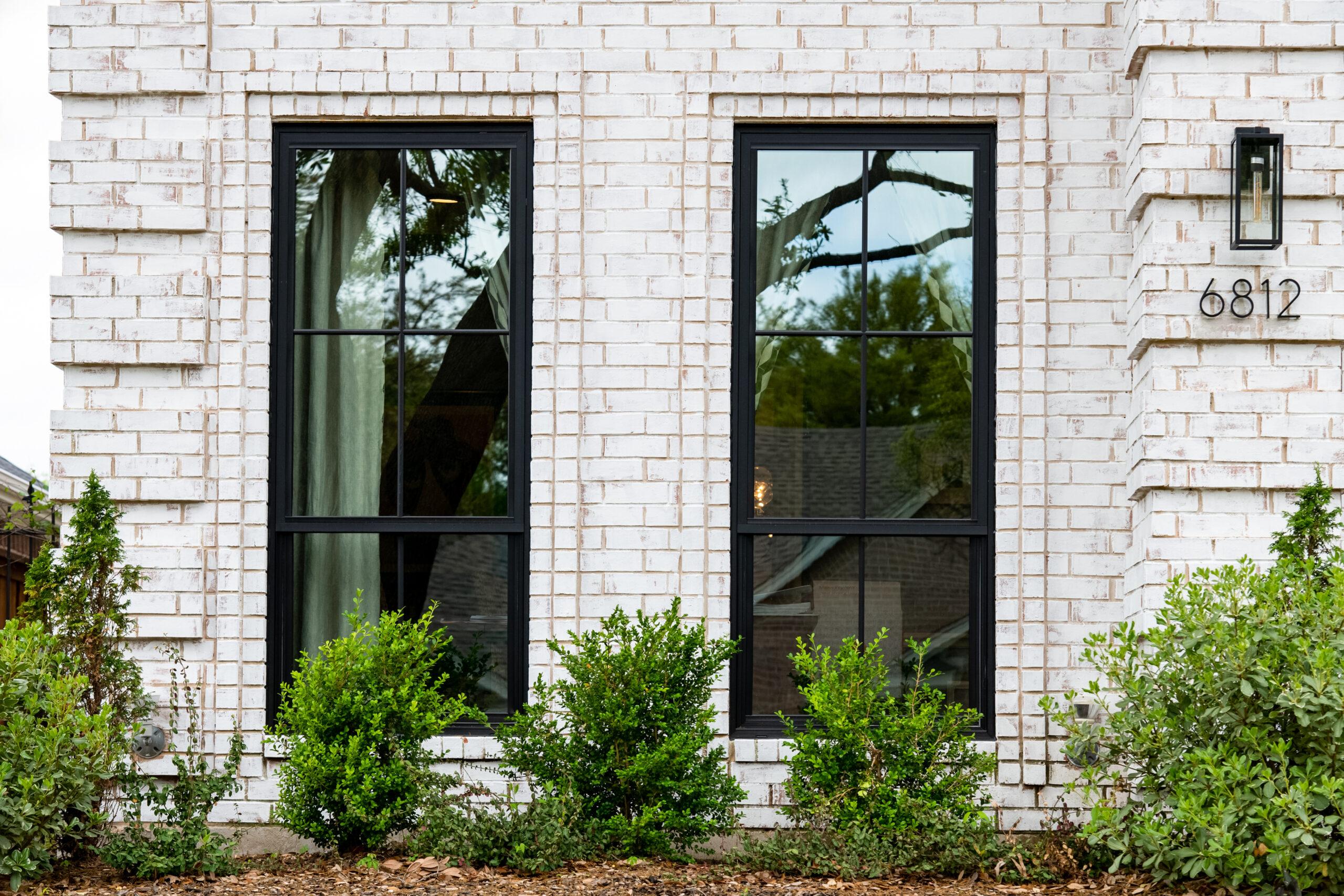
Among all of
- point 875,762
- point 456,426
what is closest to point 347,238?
point 456,426

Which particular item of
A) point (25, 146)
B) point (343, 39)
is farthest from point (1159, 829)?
point (25, 146)

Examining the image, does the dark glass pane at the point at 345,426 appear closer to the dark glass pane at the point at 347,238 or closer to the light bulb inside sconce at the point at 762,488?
the dark glass pane at the point at 347,238

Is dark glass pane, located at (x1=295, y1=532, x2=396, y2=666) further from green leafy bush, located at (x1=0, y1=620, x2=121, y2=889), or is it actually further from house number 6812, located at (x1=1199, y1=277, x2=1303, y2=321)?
house number 6812, located at (x1=1199, y1=277, x2=1303, y2=321)

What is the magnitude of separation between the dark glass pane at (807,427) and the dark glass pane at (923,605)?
11.5 inches

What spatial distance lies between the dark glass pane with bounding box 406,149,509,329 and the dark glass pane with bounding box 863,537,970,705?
6.71 feet

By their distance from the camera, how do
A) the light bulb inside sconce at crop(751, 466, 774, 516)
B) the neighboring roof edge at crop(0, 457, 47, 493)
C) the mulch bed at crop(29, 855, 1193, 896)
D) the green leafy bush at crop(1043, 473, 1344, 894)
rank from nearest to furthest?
the green leafy bush at crop(1043, 473, 1344, 894)
the mulch bed at crop(29, 855, 1193, 896)
the light bulb inside sconce at crop(751, 466, 774, 516)
the neighboring roof edge at crop(0, 457, 47, 493)

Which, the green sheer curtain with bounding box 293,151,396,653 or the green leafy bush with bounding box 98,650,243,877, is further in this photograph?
the green sheer curtain with bounding box 293,151,396,653

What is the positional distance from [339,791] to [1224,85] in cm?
445

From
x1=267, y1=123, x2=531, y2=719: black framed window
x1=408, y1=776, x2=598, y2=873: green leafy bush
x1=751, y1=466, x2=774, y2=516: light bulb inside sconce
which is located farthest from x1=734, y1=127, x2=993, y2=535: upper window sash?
x1=408, y1=776, x2=598, y2=873: green leafy bush

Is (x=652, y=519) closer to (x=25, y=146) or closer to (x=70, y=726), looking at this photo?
(x=70, y=726)

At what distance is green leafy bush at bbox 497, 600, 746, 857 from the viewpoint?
496 centimetres

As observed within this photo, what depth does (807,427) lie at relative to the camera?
5965mm

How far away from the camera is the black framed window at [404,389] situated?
5.96m

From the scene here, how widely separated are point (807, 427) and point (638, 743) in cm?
169
